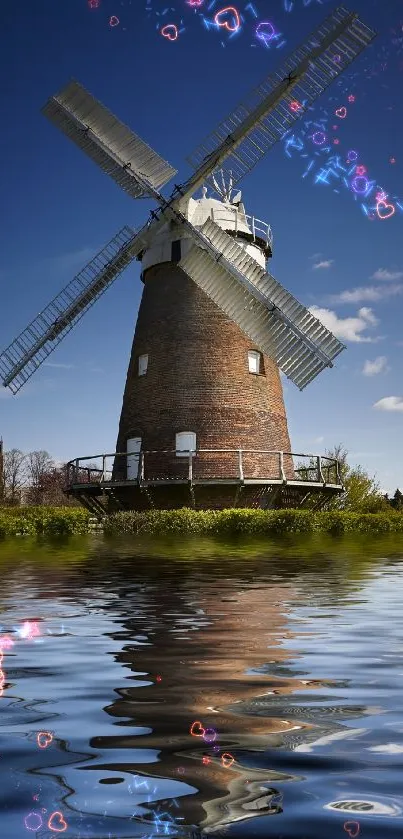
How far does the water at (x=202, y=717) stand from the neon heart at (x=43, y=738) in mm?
16

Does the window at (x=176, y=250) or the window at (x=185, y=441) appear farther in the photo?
the window at (x=176, y=250)

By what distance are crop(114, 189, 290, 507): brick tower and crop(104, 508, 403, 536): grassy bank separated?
2714mm

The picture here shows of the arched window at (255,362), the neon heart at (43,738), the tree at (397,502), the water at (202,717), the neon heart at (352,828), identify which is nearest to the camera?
the neon heart at (352,828)

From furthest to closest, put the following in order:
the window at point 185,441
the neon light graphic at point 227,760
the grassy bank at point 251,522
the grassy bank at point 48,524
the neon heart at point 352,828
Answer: the window at point 185,441, the grassy bank at point 48,524, the grassy bank at point 251,522, the neon light graphic at point 227,760, the neon heart at point 352,828

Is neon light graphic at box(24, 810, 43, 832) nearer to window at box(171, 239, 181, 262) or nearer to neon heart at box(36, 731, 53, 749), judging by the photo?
neon heart at box(36, 731, 53, 749)

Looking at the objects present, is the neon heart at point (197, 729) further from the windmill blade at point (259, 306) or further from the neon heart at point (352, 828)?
the windmill blade at point (259, 306)

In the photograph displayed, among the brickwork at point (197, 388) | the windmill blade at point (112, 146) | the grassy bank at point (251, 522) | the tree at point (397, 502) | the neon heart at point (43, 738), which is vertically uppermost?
the windmill blade at point (112, 146)

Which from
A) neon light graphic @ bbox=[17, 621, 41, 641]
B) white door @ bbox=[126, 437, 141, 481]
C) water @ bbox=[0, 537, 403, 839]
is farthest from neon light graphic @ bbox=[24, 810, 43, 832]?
white door @ bbox=[126, 437, 141, 481]

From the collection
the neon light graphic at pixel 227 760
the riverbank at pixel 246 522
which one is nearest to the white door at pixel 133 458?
the riverbank at pixel 246 522

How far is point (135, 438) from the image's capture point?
93.2 ft

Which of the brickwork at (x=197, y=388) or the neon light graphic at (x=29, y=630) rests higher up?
the brickwork at (x=197, y=388)

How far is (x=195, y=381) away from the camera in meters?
27.3

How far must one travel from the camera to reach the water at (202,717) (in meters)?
2.26

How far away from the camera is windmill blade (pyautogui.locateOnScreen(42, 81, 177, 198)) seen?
94.2 feet
